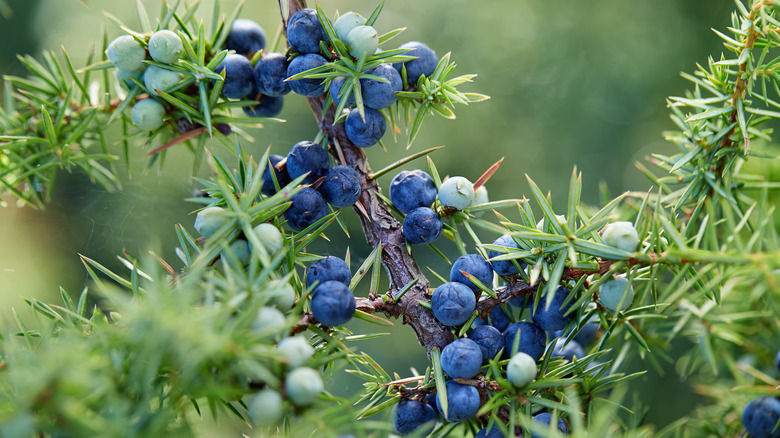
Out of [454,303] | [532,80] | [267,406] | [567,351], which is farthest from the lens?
[532,80]

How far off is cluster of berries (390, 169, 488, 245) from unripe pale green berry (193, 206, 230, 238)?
16 cm

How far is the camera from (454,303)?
16.4 inches

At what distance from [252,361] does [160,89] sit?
0.96 feet

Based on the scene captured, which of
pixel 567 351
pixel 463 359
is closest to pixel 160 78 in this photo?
pixel 463 359

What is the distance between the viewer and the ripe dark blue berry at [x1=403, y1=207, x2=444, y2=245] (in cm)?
46

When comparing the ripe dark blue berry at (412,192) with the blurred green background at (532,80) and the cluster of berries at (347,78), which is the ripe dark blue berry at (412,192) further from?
the blurred green background at (532,80)

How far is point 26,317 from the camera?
990 mm

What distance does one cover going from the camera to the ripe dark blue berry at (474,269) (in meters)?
0.44

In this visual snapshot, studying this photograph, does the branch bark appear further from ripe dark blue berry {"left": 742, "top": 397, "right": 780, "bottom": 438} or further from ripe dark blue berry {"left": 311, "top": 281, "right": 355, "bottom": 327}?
ripe dark blue berry {"left": 742, "top": 397, "right": 780, "bottom": 438}

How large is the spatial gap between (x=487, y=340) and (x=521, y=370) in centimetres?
5

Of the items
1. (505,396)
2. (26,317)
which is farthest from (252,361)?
(26,317)

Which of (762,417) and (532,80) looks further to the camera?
(532,80)

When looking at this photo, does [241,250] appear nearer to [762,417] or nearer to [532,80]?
[762,417]

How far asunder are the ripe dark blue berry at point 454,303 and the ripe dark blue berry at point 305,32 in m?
0.23
